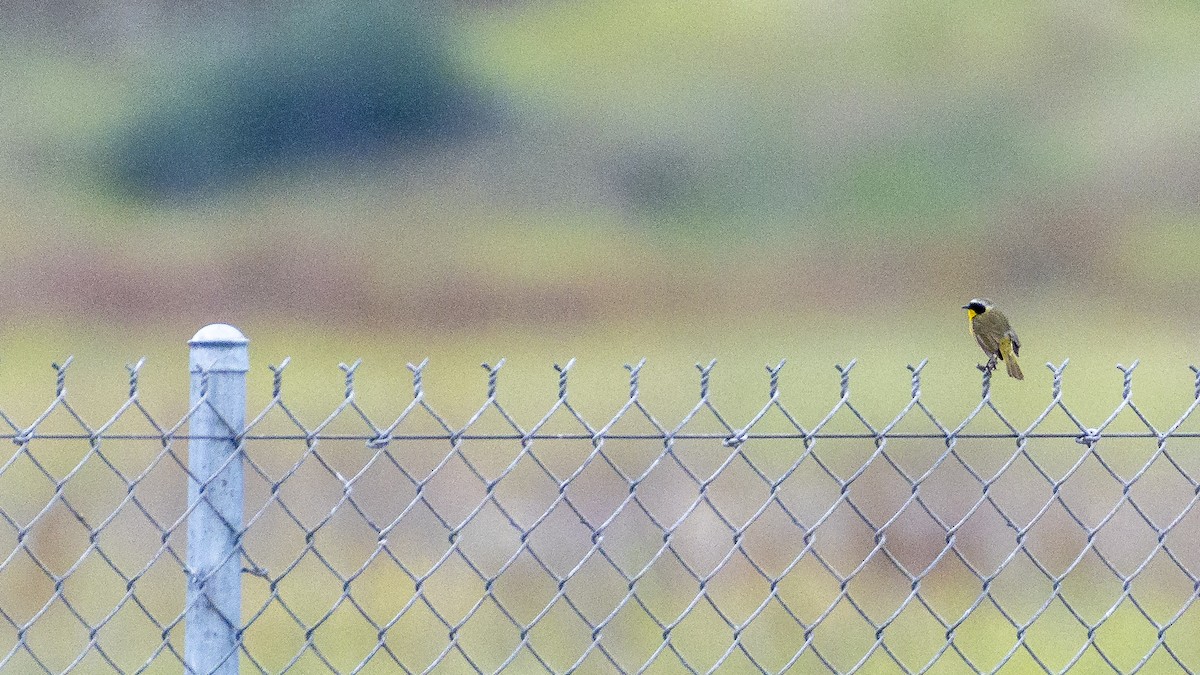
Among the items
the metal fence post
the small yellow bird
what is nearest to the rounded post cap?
the metal fence post

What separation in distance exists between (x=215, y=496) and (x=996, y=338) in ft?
4.39

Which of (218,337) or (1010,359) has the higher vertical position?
(1010,359)

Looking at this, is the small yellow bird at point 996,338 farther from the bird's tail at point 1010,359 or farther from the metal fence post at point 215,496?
the metal fence post at point 215,496

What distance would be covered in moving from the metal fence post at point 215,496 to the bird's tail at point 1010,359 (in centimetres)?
132

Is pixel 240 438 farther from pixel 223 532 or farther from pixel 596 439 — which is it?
pixel 596 439

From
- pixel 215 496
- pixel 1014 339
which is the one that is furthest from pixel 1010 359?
pixel 215 496

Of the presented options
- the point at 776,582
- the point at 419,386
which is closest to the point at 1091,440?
the point at 776,582

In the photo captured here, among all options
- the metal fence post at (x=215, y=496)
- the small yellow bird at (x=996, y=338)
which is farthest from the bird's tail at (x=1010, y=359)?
the metal fence post at (x=215, y=496)

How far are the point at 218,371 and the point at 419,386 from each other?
166mm

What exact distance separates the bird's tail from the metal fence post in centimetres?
132

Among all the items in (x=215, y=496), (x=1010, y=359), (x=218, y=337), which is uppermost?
(x=1010, y=359)

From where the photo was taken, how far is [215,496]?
3.27ft

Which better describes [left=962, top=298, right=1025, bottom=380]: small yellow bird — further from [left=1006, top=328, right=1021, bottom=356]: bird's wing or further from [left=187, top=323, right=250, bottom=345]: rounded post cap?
[left=187, top=323, right=250, bottom=345]: rounded post cap

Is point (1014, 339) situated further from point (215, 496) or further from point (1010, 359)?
point (215, 496)
